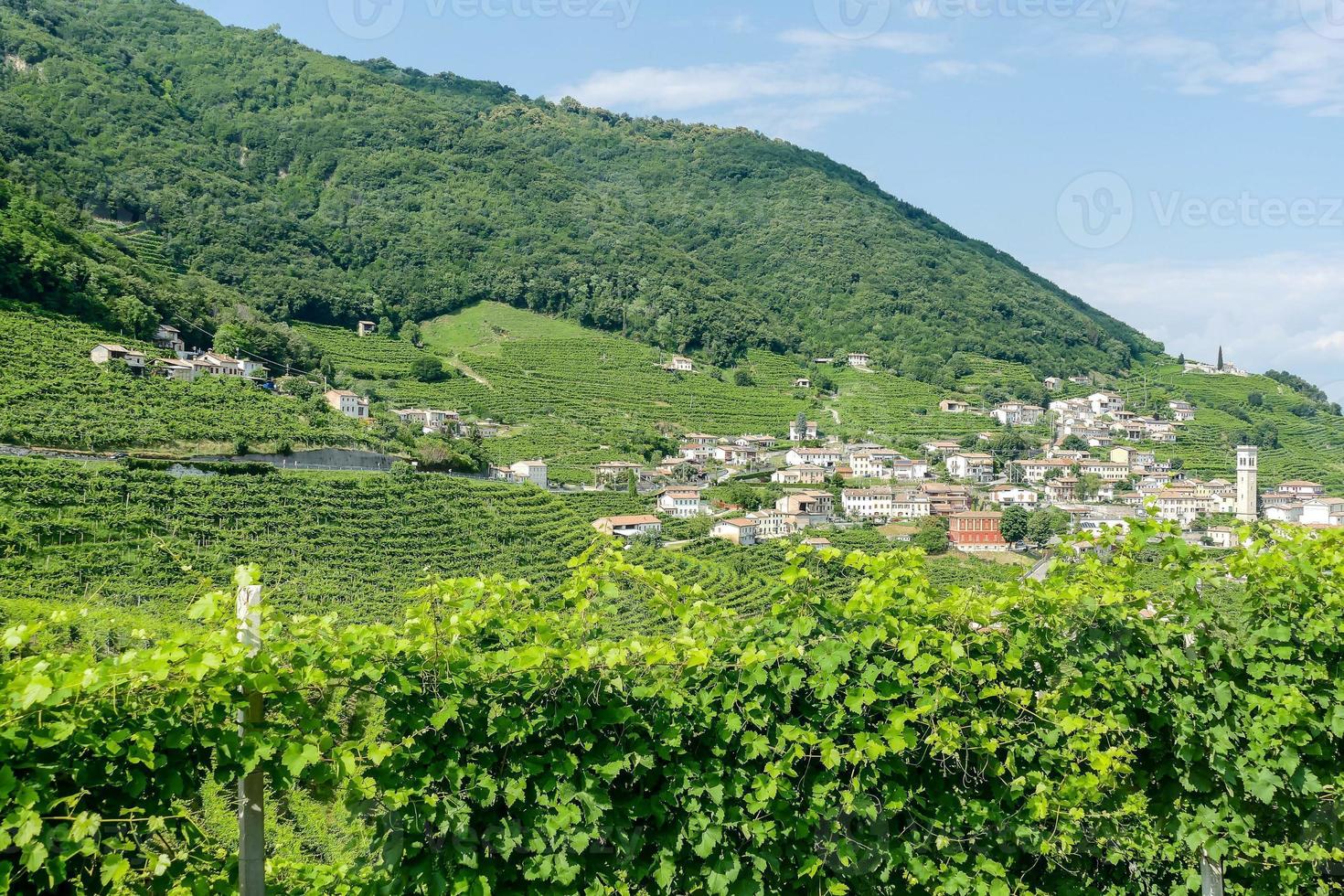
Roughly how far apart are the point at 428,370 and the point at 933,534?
34.4 m

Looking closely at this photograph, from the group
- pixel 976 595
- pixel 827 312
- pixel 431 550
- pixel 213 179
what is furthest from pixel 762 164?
pixel 976 595

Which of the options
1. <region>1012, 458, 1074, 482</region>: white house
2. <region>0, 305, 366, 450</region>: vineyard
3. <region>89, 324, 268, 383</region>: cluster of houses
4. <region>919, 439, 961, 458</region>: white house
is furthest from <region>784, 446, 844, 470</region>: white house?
<region>89, 324, 268, 383</region>: cluster of houses

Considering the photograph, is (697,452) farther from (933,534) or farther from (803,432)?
(933,534)

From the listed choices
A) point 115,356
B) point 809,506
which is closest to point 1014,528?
point 809,506

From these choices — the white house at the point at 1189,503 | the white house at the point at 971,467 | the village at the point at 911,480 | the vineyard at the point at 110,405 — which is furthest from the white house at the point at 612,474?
the white house at the point at 1189,503

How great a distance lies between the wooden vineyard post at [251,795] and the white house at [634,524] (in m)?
31.9

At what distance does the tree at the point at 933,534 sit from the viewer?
4412 cm

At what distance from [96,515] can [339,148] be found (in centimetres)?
8752

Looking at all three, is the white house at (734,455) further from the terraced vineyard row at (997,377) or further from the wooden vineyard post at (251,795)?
the wooden vineyard post at (251,795)

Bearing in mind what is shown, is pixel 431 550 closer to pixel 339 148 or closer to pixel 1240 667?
pixel 1240 667

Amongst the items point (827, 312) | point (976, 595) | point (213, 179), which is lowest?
point (976, 595)

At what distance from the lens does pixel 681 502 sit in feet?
152

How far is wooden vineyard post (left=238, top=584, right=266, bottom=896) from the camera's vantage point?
9.01 ft

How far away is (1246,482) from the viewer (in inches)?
2210
